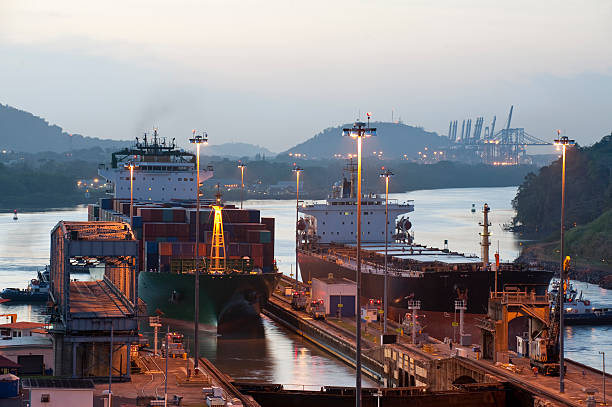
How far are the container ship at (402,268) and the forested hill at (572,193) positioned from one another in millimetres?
45176

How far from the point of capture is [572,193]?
379ft

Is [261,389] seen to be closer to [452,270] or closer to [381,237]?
[452,270]

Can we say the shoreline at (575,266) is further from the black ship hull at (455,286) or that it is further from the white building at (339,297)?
the white building at (339,297)

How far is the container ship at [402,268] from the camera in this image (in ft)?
142

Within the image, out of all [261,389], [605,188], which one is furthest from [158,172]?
[605,188]

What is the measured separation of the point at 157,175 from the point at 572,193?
61446mm

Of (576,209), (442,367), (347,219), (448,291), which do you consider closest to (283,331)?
(448,291)

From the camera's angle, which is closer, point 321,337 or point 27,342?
point 27,342

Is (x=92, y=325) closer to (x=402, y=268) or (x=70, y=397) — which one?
(x=70, y=397)

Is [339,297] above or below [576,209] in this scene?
below

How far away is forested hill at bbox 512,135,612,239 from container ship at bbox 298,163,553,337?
148 feet

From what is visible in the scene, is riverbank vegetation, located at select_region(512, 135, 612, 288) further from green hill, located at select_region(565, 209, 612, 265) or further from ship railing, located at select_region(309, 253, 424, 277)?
ship railing, located at select_region(309, 253, 424, 277)

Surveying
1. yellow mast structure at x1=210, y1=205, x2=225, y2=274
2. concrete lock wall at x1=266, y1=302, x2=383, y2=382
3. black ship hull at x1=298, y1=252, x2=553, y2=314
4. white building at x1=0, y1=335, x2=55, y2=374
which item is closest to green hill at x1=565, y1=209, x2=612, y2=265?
black ship hull at x1=298, y1=252, x2=553, y2=314

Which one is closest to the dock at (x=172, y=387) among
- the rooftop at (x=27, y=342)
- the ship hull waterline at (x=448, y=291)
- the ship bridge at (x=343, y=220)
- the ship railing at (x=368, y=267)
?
the rooftop at (x=27, y=342)
